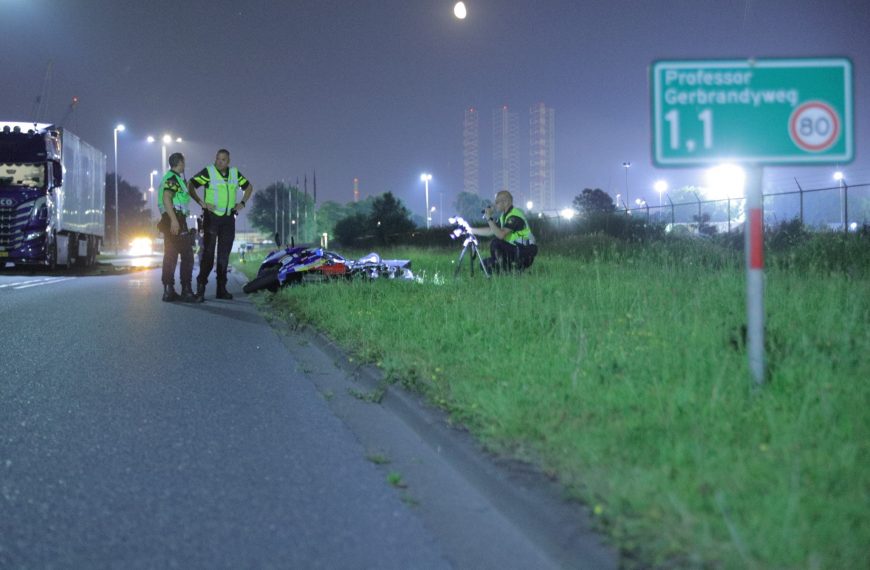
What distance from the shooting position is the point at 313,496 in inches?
184

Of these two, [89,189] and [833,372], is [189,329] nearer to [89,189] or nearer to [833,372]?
[833,372]

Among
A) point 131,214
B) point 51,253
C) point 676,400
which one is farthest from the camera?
point 131,214

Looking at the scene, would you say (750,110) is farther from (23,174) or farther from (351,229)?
(351,229)

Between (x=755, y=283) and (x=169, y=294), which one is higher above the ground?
(x=755, y=283)

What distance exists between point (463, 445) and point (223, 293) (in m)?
11.6

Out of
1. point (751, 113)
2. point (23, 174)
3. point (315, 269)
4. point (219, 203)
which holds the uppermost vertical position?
point (23, 174)

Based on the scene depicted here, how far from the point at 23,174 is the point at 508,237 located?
15898mm

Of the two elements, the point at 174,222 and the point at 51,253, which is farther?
the point at 51,253

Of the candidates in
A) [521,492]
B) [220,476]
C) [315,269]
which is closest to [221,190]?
[315,269]

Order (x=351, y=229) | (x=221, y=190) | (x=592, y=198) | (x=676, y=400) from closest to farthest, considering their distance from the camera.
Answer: (x=676, y=400), (x=221, y=190), (x=351, y=229), (x=592, y=198)

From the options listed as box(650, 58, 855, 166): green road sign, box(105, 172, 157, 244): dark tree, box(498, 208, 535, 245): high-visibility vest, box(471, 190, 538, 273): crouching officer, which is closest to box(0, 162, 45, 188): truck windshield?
box(471, 190, 538, 273): crouching officer

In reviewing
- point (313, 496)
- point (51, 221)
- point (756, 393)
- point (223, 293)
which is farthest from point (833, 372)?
point (51, 221)

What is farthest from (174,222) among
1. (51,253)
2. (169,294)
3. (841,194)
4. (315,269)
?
(841,194)

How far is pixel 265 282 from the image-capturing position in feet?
54.9
